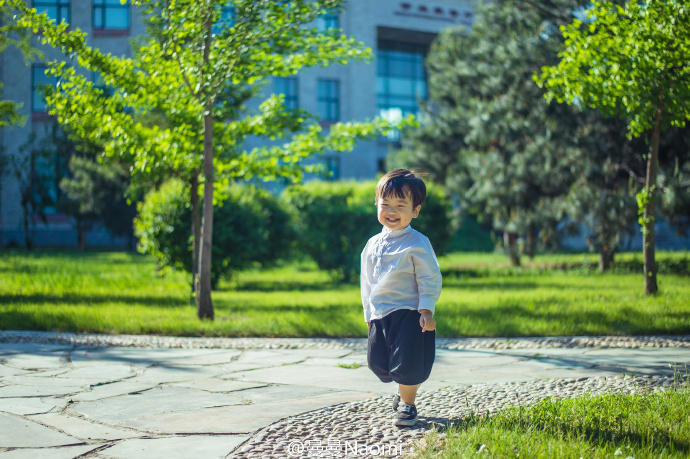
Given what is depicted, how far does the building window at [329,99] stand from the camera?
35753mm

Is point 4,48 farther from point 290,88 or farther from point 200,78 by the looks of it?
point 290,88

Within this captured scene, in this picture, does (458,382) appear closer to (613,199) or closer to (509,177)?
(613,199)

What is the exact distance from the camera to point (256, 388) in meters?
4.73

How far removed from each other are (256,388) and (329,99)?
32.3 metres

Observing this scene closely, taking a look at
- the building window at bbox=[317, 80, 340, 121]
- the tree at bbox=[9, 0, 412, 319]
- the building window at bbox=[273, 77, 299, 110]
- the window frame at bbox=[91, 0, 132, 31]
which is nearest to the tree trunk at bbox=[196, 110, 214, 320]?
the tree at bbox=[9, 0, 412, 319]

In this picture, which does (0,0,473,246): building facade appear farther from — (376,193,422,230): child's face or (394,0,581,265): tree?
(376,193,422,230): child's face

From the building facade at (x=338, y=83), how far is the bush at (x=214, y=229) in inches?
516

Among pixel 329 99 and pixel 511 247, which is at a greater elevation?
pixel 329 99

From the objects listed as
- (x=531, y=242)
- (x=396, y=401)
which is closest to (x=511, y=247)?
(x=531, y=242)

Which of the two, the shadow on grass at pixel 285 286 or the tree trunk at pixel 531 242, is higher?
the tree trunk at pixel 531 242

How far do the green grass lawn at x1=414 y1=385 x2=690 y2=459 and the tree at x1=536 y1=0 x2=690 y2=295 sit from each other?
17.6 ft

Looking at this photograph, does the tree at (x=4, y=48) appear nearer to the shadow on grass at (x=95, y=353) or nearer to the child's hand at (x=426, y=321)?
the shadow on grass at (x=95, y=353)

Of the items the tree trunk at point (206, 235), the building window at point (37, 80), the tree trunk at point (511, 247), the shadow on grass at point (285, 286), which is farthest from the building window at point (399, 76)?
the tree trunk at point (206, 235)

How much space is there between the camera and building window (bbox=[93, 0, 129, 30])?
91.8ft
